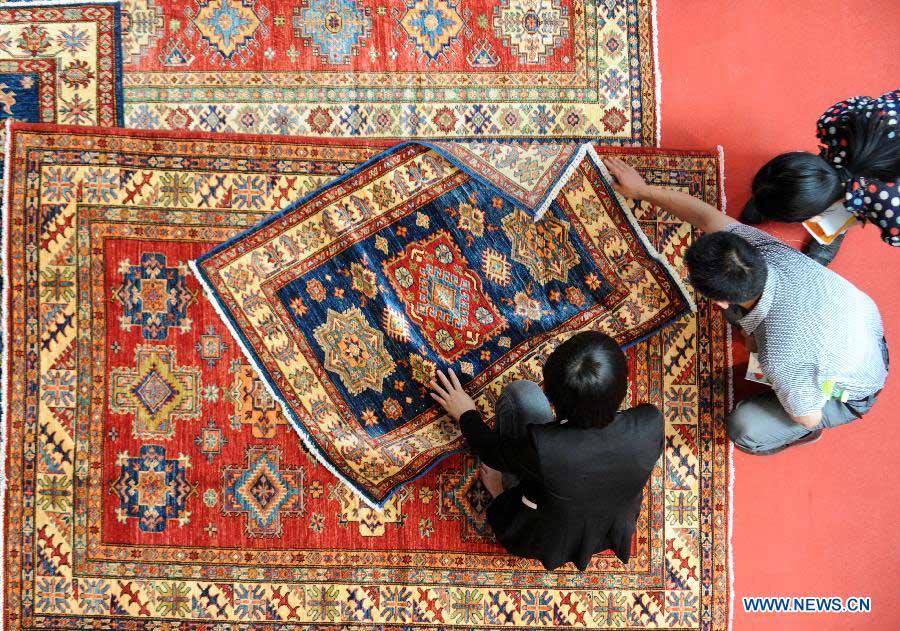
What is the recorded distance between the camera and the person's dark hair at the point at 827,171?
74.6 inches

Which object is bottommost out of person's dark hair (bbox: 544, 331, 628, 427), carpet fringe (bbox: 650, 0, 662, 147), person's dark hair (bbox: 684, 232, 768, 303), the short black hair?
person's dark hair (bbox: 544, 331, 628, 427)

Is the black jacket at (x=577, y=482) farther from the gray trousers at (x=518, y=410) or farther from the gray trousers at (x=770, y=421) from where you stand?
the gray trousers at (x=770, y=421)

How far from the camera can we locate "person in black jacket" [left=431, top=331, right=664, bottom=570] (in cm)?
162

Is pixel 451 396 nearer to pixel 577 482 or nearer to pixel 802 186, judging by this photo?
pixel 577 482

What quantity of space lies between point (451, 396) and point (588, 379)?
2.74 feet

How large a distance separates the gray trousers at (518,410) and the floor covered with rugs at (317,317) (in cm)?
14

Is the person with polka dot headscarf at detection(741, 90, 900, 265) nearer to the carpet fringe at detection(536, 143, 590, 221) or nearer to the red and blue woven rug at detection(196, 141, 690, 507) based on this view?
the red and blue woven rug at detection(196, 141, 690, 507)

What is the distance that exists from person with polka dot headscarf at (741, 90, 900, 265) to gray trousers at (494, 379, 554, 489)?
3.29 ft

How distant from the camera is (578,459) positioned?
168 centimetres

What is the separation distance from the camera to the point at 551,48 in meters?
2.56

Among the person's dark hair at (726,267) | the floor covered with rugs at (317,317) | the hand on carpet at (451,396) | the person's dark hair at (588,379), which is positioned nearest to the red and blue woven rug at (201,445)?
the floor covered with rugs at (317,317)

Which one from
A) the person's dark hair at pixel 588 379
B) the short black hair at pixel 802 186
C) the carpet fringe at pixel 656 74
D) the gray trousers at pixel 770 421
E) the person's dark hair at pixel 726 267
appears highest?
the carpet fringe at pixel 656 74

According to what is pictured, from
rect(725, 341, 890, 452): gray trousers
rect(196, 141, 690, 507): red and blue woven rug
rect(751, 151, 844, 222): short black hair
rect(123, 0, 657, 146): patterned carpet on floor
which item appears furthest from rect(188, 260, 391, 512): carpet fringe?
rect(751, 151, 844, 222): short black hair

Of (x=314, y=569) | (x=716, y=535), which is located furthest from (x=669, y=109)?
(x=314, y=569)
